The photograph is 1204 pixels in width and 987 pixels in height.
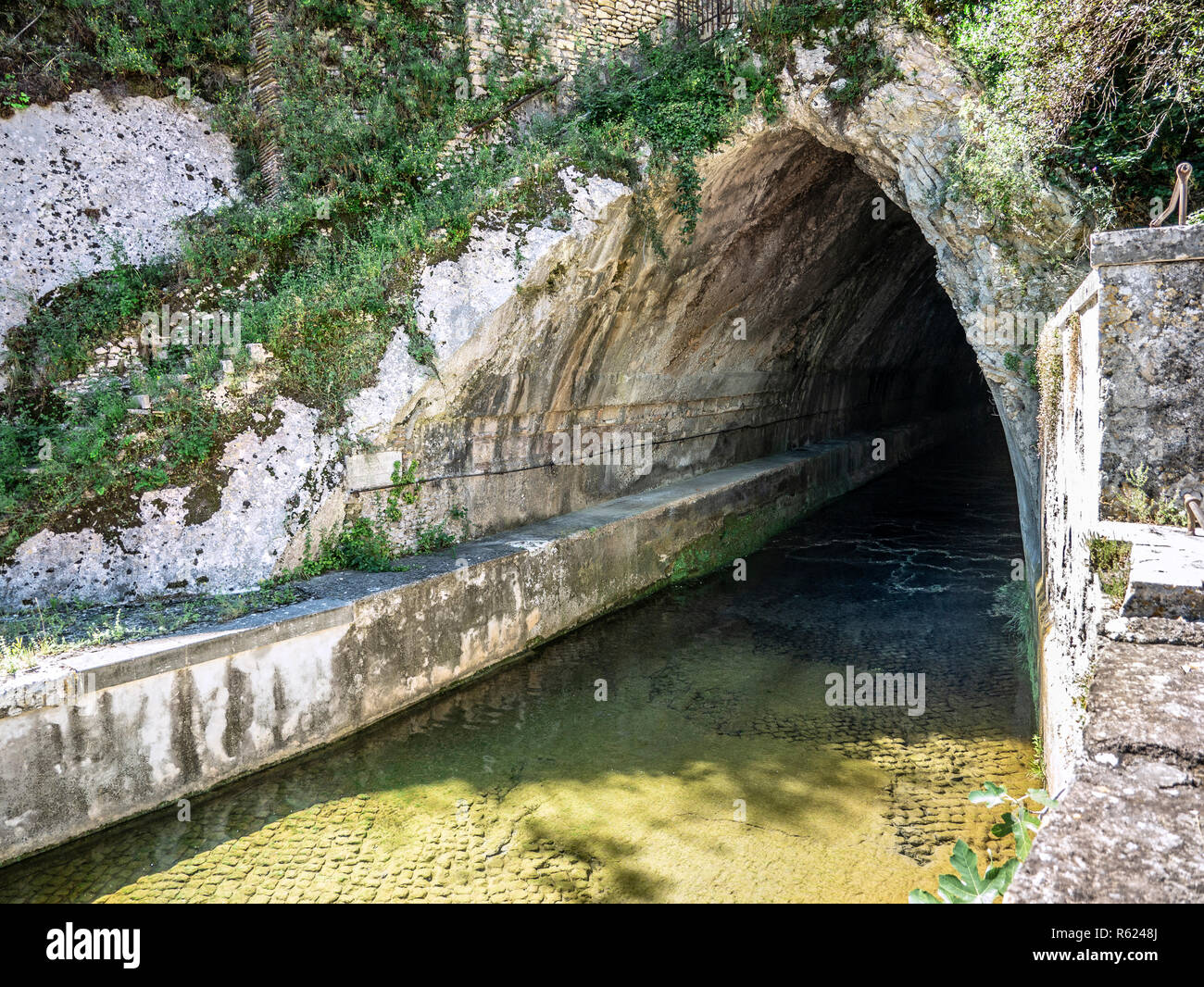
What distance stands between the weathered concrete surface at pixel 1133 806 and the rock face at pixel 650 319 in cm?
539

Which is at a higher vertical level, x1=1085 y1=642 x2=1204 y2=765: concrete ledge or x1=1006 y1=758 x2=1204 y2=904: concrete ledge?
x1=1085 y1=642 x2=1204 y2=765: concrete ledge

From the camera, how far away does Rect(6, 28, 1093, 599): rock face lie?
24.4 feet

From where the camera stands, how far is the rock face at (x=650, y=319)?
24.4ft

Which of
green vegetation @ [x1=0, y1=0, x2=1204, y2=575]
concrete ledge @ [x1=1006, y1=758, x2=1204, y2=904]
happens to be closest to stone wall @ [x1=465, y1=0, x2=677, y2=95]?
green vegetation @ [x1=0, y1=0, x2=1204, y2=575]

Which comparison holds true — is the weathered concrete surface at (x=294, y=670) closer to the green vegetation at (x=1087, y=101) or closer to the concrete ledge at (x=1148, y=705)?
the concrete ledge at (x=1148, y=705)

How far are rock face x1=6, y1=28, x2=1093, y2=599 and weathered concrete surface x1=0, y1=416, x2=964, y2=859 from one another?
0.78 metres

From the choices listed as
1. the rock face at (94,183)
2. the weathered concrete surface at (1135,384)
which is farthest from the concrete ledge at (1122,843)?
the rock face at (94,183)

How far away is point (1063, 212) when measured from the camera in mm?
6996

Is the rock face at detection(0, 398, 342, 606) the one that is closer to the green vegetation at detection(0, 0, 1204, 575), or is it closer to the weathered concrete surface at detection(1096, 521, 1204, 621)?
the green vegetation at detection(0, 0, 1204, 575)

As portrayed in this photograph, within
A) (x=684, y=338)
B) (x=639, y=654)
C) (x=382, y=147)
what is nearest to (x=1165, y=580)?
(x=639, y=654)

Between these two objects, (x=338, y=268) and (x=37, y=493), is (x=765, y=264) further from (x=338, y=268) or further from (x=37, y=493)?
(x=37, y=493)
